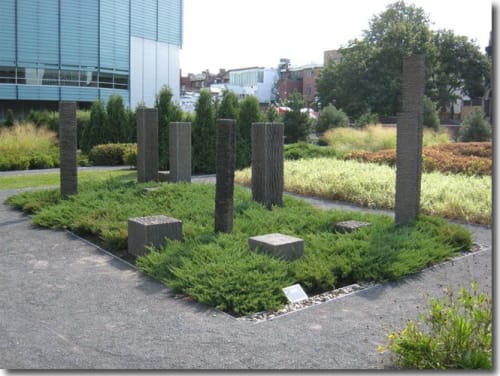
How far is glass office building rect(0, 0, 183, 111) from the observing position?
42469 mm

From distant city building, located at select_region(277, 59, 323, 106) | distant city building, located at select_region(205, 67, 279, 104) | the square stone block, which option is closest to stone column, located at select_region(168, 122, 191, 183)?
the square stone block

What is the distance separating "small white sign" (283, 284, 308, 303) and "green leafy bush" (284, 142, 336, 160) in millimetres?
12568

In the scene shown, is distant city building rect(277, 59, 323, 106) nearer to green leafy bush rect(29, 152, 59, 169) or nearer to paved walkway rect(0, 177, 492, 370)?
green leafy bush rect(29, 152, 59, 169)

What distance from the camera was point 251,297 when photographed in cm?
523

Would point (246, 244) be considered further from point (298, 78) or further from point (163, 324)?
point (298, 78)

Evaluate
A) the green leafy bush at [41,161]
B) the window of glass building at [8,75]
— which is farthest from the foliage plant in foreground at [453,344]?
the window of glass building at [8,75]

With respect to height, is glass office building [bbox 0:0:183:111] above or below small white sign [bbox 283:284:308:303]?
above

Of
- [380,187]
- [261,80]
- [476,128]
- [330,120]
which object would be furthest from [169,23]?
[380,187]

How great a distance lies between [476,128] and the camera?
77.4 ft

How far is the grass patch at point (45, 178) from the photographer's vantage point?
14055 mm

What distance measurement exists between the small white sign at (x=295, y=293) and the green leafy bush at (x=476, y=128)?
772 inches

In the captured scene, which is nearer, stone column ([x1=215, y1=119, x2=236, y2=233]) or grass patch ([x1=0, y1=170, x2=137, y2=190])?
stone column ([x1=215, y1=119, x2=236, y2=233])

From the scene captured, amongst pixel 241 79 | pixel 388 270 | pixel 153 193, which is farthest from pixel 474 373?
pixel 241 79

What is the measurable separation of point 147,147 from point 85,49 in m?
35.9
